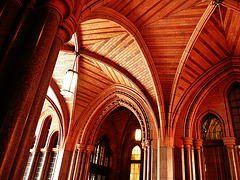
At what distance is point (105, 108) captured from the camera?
10227mm

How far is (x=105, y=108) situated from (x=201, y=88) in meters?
4.86

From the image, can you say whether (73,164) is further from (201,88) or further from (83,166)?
(201,88)

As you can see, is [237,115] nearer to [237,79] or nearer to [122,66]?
[237,79]

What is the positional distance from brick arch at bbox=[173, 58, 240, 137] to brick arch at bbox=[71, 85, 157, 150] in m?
1.79

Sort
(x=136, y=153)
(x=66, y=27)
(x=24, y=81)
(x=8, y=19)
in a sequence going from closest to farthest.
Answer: (x=24, y=81) → (x=8, y=19) → (x=66, y=27) → (x=136, y=153)

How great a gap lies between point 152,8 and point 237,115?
4900 millimetres

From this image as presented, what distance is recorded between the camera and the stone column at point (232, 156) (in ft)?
20.7

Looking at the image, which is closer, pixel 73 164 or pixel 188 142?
pixel 188 142

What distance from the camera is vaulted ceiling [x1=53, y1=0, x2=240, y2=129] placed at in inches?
218

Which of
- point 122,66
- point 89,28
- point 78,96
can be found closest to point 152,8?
point 89,28

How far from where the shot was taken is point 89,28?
21.1ft

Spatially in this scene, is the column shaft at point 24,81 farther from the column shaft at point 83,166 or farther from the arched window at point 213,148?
the column shaft at point 83,166

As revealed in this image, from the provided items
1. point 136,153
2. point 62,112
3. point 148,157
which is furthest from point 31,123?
point 136,153

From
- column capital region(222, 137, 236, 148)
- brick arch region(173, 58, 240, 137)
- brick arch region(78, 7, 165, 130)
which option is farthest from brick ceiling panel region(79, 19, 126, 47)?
column capital region(222, 137, 236, 148)
